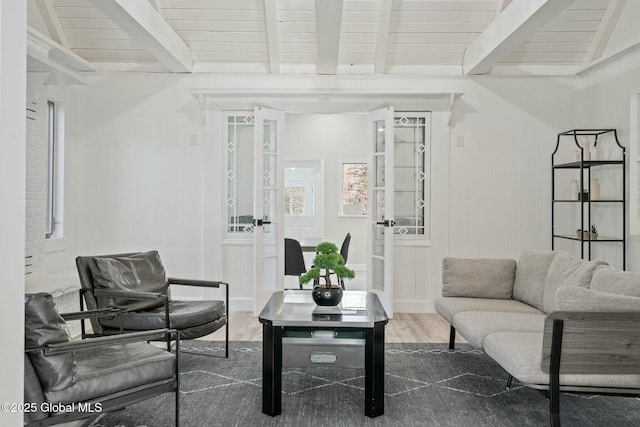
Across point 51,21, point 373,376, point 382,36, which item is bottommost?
point 373,376

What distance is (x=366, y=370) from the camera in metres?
2.84

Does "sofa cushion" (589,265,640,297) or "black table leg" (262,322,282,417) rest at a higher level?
"sofa cushion" (589,265,640,297)

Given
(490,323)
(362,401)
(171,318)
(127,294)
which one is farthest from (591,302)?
(127,294)

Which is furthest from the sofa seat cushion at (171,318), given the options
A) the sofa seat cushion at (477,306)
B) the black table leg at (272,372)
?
the sofa seat cushion at (477,306)

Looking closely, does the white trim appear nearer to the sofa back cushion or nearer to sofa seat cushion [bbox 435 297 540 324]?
the sofa back cushion

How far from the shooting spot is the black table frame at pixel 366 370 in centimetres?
281

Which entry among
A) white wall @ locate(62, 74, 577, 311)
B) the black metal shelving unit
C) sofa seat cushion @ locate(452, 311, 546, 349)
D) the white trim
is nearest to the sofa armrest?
sofa seat cushion @ locate(452, 311, 546, 349)

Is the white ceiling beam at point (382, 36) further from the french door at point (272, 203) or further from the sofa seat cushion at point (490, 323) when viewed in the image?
the sofa seat cushion at point (490, 323)

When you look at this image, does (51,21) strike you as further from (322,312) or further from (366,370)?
(366,370)

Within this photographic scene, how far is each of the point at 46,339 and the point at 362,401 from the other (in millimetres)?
1759

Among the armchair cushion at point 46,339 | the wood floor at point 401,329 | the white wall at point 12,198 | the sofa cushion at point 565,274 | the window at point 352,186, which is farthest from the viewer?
the window at point 352,186

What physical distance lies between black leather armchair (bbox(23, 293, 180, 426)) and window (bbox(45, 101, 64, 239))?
10.5 ft

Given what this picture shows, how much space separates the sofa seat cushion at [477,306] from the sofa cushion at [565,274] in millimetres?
Answer: 154

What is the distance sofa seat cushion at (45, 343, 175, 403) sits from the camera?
216 cm
